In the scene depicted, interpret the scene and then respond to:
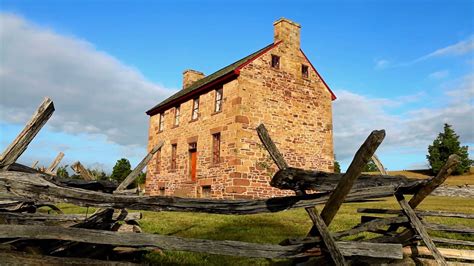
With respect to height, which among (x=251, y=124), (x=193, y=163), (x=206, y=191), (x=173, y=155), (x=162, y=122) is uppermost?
(x=162, y=122)

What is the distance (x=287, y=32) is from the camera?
1722 cm

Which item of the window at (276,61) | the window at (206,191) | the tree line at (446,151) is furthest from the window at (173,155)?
the tree line at (446,151)

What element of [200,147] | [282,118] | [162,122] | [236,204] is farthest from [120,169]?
[236,204]

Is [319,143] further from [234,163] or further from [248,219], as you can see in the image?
[248,219]

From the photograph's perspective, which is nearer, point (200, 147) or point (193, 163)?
point (200, 147)

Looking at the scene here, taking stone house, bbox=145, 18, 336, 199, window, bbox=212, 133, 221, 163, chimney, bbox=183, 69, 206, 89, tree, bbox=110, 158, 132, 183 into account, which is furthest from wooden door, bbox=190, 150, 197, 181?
tree, bbox=110, 158, 132, 183

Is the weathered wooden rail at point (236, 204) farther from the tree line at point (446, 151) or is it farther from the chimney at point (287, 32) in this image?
the tree line at point (446, 151)

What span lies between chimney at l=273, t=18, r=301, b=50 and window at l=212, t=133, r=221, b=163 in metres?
5.71

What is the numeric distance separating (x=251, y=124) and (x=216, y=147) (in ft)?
7.40

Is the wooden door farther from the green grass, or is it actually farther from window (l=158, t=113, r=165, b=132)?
the green grass

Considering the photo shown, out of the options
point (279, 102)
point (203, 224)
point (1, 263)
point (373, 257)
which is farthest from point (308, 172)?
point (279, 102)

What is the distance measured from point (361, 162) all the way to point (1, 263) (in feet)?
11.7

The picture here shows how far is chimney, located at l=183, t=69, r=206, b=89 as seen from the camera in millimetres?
23781

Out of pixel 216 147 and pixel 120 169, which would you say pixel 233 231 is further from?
pixel 120 169
